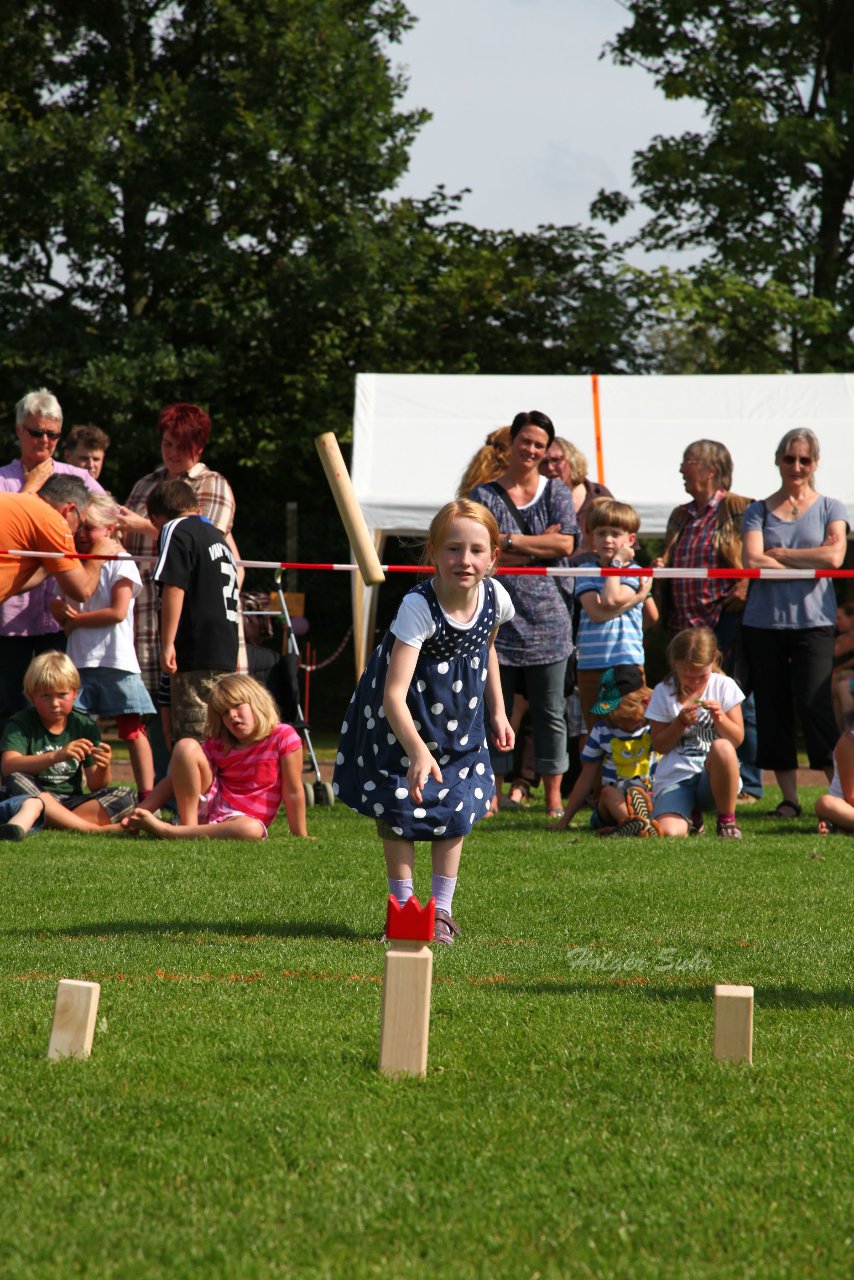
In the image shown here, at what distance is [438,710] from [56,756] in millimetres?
3643

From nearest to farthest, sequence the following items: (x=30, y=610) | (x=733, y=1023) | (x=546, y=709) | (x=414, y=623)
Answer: (x=733, y=1023) < (x=414, y=623) < (x=546, y=709) < (x=30, y=610)

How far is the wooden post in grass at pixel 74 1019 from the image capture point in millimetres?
3449

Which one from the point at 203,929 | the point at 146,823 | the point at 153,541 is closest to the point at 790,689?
the point at 146,823

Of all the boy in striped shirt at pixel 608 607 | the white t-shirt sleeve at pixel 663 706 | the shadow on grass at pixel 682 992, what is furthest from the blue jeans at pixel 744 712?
the shadow on grass at pixel 682 992

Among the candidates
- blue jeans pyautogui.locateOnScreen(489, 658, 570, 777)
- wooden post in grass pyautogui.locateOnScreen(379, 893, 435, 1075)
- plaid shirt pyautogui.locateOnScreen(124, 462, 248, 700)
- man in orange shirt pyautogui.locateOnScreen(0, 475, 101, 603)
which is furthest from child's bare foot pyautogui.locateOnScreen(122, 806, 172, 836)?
wooden post in grass pyautogui.locateOnScreen(379, 893, 435, 1075)

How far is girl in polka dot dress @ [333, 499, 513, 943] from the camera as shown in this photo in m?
5.10

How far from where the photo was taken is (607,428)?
1312 centimetres

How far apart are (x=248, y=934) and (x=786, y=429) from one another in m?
9.13

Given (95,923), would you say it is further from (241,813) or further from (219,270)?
(219,270)

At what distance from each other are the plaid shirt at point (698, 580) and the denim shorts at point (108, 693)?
3.31m

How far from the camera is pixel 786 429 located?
42.9ft

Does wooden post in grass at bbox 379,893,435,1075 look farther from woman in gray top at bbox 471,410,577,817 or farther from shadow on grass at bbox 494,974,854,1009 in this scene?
woman in gray top at bbox 471,410,577,817

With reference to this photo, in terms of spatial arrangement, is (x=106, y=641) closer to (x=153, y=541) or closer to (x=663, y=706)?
(x=153, y=541)

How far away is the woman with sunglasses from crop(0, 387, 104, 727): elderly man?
13.3 feet
